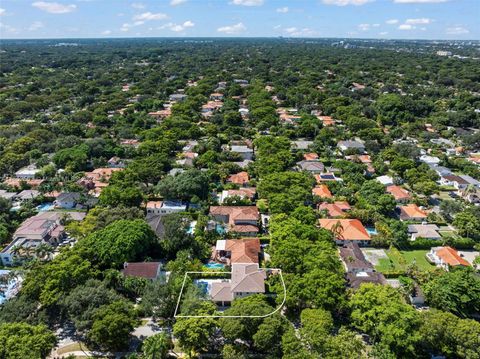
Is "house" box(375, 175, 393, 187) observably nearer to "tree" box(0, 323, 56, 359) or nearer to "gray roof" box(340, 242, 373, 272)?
"gray roof" box(340, 242, 373, 272)

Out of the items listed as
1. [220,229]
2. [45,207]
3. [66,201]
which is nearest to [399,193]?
[220,229]

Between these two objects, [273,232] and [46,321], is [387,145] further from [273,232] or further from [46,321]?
[46,321]

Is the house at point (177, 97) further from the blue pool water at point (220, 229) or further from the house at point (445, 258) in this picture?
the house at point (445, 258)

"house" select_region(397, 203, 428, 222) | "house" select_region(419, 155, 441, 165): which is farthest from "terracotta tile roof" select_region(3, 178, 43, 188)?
"house" select_region(419, 155, 441, 165)

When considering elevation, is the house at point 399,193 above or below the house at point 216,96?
below

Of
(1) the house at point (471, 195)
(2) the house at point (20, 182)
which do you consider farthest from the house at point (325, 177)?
(2) the house at point (20, 182)

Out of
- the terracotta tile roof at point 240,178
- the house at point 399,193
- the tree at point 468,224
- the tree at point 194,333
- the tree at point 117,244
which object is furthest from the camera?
the terracotta tile roof at point 240,178

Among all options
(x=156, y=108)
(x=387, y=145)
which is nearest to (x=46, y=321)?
(x=387, y=145)
